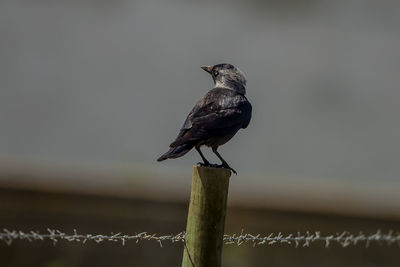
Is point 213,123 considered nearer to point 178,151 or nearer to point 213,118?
point 213,118

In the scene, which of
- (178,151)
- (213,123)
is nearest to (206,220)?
(178,151)

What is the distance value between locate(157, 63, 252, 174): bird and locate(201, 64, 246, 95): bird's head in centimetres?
31

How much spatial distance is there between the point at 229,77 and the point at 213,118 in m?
1.15

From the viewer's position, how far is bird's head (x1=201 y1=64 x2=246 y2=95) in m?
6.43

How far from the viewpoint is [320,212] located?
937cm

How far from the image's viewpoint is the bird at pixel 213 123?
16.9 feet

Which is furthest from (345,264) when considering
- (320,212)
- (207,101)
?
(207,101)

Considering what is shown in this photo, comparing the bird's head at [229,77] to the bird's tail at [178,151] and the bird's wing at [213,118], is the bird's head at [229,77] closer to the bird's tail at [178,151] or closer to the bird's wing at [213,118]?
the bird's wing at [213,118]

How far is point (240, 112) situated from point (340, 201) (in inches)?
176

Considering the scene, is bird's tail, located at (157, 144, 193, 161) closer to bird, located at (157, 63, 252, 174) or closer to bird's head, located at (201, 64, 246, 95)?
bird, located at (157, 63, 252, 174)

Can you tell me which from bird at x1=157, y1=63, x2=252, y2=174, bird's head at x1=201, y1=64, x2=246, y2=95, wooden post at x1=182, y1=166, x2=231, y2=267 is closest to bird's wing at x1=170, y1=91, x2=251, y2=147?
bird at x1=157, y1=63, x2=252, y2=174

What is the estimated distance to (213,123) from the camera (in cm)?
537

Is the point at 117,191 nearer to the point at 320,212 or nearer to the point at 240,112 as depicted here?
the point at 320,212

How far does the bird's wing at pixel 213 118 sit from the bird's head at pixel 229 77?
0.57m
